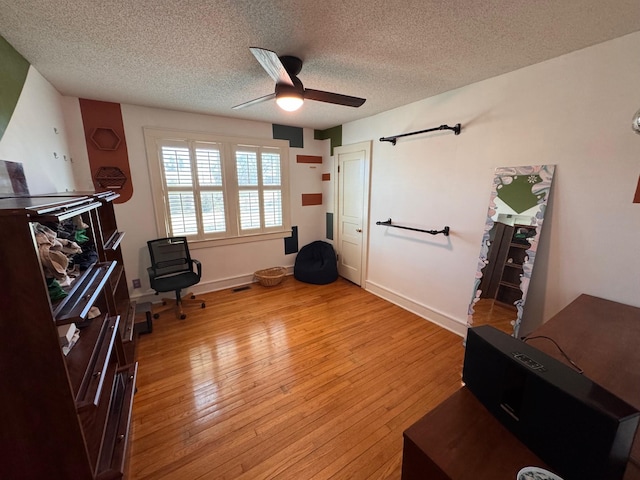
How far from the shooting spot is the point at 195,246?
3.51 m

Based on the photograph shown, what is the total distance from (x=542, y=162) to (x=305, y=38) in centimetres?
198

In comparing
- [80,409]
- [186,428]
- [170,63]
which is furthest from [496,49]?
[186,428]

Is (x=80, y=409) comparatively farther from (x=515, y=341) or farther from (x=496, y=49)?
(x=496, y=49)

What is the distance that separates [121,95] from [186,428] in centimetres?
306

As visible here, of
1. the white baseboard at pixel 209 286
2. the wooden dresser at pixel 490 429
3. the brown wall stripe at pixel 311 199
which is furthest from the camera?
the brown wall stripe at pixel 311 199

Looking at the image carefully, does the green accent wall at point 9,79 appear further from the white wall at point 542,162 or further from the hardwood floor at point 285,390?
the white wall at point 542,162

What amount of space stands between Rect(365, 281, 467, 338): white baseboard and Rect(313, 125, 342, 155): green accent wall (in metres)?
2.24

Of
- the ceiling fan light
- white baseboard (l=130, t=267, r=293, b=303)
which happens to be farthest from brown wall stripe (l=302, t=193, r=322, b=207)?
the ceiling fan light

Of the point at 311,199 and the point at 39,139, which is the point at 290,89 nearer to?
the point at 39,139

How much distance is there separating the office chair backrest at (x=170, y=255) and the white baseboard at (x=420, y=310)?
255 centimetres

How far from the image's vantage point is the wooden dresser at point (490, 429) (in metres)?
0.73

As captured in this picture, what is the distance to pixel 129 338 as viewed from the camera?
193 cm

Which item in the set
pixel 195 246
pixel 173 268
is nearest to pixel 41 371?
pixel 173 268

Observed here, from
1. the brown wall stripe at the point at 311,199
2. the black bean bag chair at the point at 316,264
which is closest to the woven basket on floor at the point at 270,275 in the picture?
the black bean bag chair at the point at 316,264
